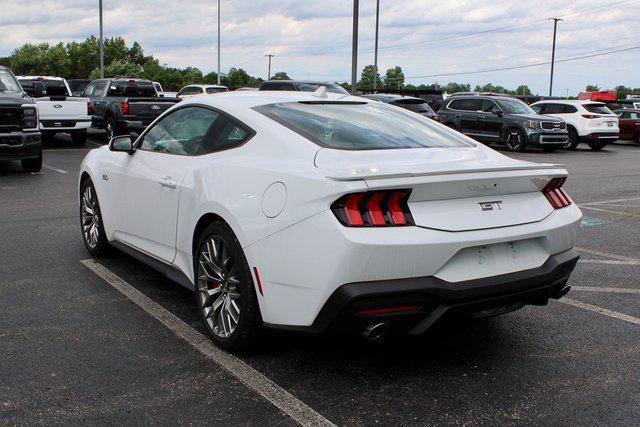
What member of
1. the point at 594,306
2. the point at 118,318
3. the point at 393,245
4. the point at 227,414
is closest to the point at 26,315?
the point at 118,318

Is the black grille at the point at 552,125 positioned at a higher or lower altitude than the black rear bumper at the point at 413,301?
higher

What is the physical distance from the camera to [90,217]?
629cm

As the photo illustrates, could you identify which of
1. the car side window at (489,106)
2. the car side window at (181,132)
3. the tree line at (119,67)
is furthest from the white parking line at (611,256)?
the tree line at (119,67)

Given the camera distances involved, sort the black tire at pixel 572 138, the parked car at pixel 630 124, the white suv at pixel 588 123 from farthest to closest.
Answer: the parked car at pixel 630 124, the black tire at pixel 572 138, the white suv at pixel 588 123

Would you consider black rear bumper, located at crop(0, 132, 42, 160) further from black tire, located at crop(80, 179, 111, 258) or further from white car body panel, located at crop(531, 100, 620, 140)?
white car body panel, located at crop(531, 100, 620, 140)

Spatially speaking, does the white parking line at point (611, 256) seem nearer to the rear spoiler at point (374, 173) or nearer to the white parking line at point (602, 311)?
the white parking line at point (602, 311)

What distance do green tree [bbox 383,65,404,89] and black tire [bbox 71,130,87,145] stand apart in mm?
89925

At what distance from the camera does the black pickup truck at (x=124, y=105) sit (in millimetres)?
18047

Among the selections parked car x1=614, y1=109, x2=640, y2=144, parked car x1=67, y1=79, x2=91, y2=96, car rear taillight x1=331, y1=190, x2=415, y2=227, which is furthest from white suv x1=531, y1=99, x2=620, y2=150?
parked car x1=67, y1=79, x2=91, y2=96

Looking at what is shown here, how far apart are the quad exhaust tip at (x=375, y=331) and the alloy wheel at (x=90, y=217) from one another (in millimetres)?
3461

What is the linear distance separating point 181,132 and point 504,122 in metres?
18.8

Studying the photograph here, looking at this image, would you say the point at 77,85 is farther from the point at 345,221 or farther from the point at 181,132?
the point at 345,221

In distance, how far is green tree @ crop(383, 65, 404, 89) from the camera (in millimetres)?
108500

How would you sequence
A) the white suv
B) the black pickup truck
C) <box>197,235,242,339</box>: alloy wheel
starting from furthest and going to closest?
the white suv < the black pickup truck < <box>197,235,242,339</box>: alloy wheel
